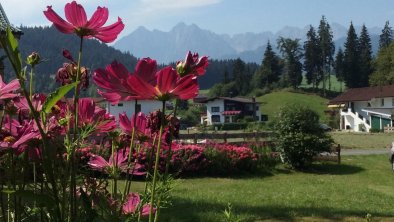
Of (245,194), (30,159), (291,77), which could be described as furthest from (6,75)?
(291,77)

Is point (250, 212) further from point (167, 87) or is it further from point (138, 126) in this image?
point (167, 87)

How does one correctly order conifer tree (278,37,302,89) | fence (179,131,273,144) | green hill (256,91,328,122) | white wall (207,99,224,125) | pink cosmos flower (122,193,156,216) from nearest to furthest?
1. pink cosmos flower (122,193,156,216)
2. fence (179,131,273,144)
3. white wall (207,99,224,125)
4. green hill (256,91,328,122)
5. conifer tree (278,37,302,89)

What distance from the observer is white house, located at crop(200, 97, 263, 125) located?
76.6 m

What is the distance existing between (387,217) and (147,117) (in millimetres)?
7387

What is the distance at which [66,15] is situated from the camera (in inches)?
36.7

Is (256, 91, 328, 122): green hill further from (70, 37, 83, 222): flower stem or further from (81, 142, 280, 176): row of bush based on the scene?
(70, 37, 83, 222): flower stem

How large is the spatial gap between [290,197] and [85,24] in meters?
9.25

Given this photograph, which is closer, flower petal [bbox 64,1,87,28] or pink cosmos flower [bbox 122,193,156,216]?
flower petal [bbox 64,1,87,28]

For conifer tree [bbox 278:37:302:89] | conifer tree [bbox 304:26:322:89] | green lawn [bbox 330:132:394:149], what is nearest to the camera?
green lawn [bbox 330:132:394:149]

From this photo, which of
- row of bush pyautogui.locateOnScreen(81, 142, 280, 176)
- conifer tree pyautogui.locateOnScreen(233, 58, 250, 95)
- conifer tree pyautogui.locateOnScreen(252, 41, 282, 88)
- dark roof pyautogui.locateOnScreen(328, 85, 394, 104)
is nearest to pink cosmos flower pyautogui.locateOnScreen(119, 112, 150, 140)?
row of bush pyautogui.locateOnScreen(81, 142, 280, 176)

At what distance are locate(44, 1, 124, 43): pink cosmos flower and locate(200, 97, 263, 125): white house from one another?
74554mm

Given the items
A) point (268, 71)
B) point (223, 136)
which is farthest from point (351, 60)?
point (223, 136)

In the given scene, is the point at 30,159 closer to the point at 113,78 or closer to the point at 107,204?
the point at 107,204

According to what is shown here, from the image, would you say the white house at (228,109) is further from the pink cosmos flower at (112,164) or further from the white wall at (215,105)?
the pink cosmos flower at (112,164)
